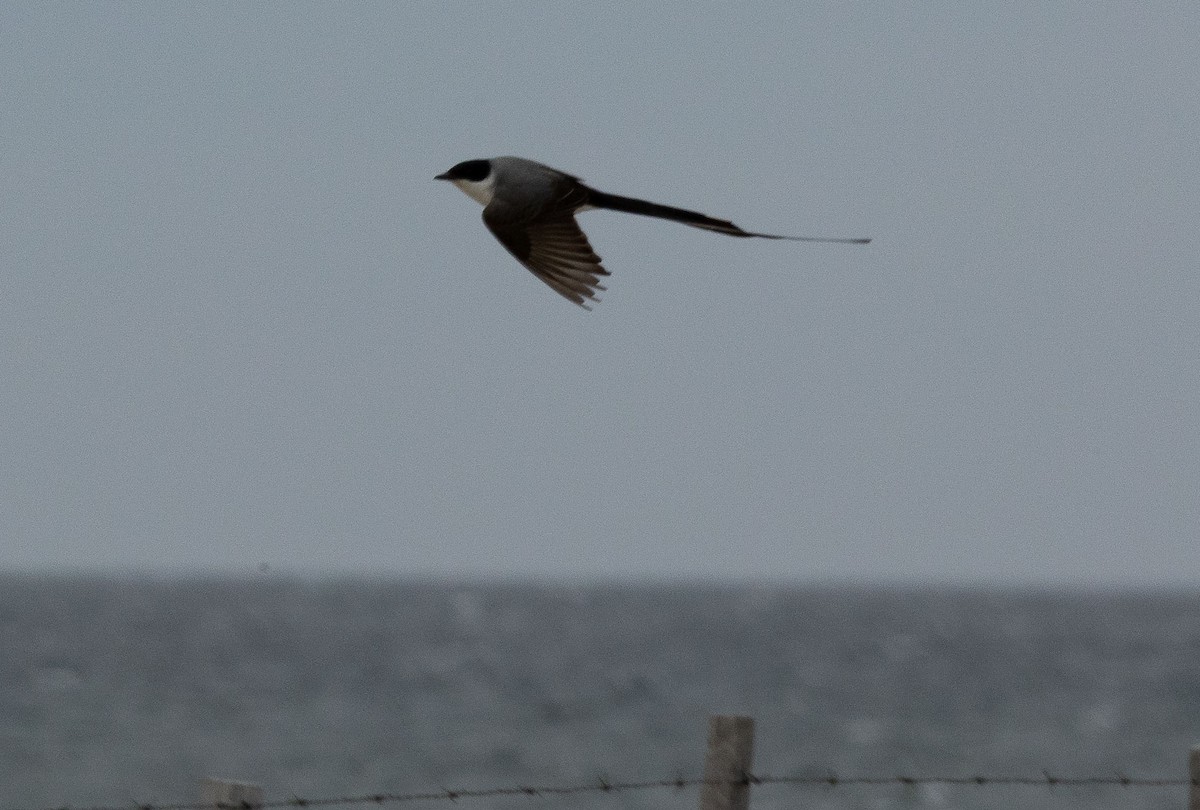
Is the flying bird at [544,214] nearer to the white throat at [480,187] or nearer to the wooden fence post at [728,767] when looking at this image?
the white throat at [480,187]

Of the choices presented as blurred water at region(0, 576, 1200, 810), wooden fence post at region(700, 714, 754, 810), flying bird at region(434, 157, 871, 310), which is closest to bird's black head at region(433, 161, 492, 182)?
flying bird at region(434, 157, 871, 310)

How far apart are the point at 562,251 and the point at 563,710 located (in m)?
26.6

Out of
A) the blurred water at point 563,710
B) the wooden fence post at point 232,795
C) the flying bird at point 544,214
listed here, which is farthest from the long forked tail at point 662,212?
the blurred water at point 563,710

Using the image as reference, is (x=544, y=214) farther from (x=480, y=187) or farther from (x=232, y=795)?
(x=232, y=795)

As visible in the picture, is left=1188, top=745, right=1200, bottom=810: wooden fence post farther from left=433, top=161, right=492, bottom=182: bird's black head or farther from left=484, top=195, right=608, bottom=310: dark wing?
left=433, top=161, right=492, bottom=182: bird's black head

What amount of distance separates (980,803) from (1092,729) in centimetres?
1003

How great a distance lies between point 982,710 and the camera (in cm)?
3312

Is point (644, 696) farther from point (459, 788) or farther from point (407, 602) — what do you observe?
point (407, 602)

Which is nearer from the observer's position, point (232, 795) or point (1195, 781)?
point (232, 795)

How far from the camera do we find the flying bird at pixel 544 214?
5309 millimetres

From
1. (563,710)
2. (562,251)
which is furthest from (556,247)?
(563,710)

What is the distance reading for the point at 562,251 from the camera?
533cm

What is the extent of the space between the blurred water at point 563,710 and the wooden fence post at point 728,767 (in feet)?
27.8

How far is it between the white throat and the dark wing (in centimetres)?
4
